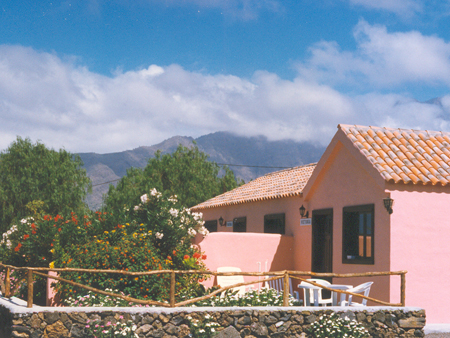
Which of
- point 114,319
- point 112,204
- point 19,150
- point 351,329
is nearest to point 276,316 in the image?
point 351,329

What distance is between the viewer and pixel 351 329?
9641mm

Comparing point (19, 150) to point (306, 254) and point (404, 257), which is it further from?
point (404, 257)

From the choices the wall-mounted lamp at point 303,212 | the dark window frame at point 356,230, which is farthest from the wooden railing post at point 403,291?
the wall-mounted lamp at point 303,212

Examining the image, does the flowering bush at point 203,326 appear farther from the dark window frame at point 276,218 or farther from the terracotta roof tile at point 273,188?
the dark window frame at point 276,218

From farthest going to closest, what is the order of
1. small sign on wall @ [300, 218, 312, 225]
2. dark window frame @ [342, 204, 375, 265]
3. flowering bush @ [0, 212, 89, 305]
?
1. small sign on wall @ [300, 218, 312, 225]
2. flowering bush @ [0, 212, 89, 305]
3. dark window frame @ [342, 204, 375, 265]

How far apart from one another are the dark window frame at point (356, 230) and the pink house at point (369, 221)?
0.9 inches

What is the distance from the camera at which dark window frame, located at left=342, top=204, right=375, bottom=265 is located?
11.6 m

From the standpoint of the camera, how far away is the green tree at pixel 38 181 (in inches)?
1331

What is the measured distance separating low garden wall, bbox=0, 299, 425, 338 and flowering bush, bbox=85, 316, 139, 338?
0.13 ft

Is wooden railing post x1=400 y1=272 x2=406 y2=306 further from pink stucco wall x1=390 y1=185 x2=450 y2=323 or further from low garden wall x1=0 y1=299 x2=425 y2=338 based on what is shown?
pink stucco wall x1=390 y1=185 x2=450 y2=323

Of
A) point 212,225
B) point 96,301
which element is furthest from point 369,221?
point 212,225

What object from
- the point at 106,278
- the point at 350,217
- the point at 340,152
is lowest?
the point at 106,278

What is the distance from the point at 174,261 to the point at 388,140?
5945 millimetres

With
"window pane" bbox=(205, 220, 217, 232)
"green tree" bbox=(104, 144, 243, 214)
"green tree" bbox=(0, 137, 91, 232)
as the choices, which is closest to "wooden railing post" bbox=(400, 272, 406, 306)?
"window pane" bbox=(205, 220, 217, 232)
